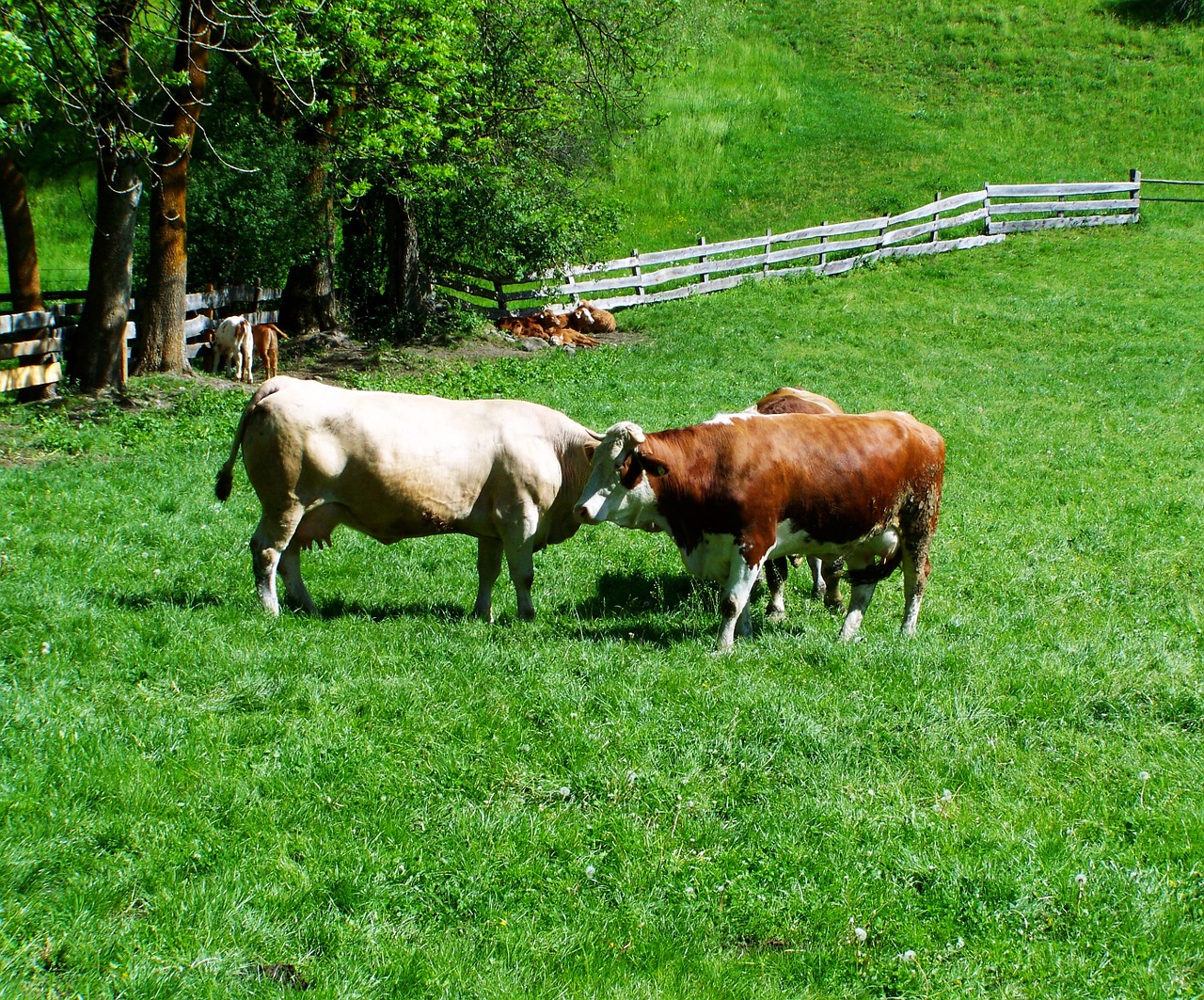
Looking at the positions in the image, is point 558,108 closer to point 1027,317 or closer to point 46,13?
point 1027,317

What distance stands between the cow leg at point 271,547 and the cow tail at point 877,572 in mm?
4390

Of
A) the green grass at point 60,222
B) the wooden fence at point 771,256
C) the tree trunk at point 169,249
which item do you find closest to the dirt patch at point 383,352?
the wooden fence at point 771,256

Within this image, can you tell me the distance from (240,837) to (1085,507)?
32.5ft

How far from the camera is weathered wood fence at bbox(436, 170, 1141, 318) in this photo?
26344mm

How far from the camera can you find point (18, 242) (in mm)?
20344

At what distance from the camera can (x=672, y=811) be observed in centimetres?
553

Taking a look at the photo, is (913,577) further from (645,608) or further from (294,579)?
(294,579)

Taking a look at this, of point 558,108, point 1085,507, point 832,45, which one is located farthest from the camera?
point 832,45

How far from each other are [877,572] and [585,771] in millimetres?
3745

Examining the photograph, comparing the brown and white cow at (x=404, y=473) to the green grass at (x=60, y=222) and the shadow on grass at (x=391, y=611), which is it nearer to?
the shadow on grass at (x=391, y=611)

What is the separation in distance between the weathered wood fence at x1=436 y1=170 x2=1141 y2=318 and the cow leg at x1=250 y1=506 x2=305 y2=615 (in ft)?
58.5

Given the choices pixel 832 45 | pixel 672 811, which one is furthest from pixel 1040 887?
pixel 832 45

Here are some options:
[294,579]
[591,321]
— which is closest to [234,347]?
[591,321]

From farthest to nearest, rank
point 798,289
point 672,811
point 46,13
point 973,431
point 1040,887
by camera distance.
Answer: point 798,289 < point 973,431 < point 46,13 < point 672,811 < point 1040,887
